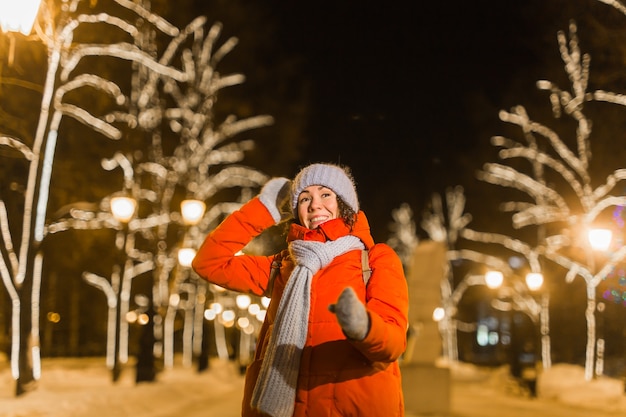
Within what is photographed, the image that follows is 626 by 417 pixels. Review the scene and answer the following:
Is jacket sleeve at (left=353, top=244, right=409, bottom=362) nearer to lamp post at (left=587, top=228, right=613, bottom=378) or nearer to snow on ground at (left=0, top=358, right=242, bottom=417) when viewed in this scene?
snow on ground at (left=0, top=358, right=242, bottom=417)

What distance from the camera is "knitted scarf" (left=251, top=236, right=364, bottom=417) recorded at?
132 inches

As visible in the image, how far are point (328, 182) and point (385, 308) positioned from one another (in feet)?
2.62

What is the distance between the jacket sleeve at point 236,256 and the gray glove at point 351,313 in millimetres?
1105

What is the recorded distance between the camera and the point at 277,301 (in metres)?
3.70

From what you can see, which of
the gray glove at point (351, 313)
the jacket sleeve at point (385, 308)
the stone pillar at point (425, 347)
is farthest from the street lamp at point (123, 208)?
the gray glove at point (351, 313)

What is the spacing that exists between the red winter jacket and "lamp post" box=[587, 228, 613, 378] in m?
15.6

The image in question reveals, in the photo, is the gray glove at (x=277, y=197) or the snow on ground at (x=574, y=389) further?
the snow on ground at (x=574, y=389)

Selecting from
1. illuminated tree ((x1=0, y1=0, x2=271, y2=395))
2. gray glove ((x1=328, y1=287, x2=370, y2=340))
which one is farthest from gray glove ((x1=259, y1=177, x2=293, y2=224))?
illuminated tree ((x1=0, y1=0, x2=271, y2=395))

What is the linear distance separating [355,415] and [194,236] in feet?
86.4

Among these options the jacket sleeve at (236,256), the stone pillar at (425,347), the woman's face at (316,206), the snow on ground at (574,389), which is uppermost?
the woman's face at (316,206)

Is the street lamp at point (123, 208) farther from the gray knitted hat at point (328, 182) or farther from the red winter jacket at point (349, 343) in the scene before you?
the red winter jacket at point (349, 343)

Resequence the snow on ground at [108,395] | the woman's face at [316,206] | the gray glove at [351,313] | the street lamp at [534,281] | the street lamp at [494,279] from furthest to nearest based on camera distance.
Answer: the street lamp at [494,279], the street lamp at [534,281], the snow on ground at [108,395], the woman's face at [316,206], the gray glove at [351,313]

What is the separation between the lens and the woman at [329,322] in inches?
129

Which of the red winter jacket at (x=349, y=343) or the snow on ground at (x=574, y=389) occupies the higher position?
the red winter jacket at (x=349, y=343)
